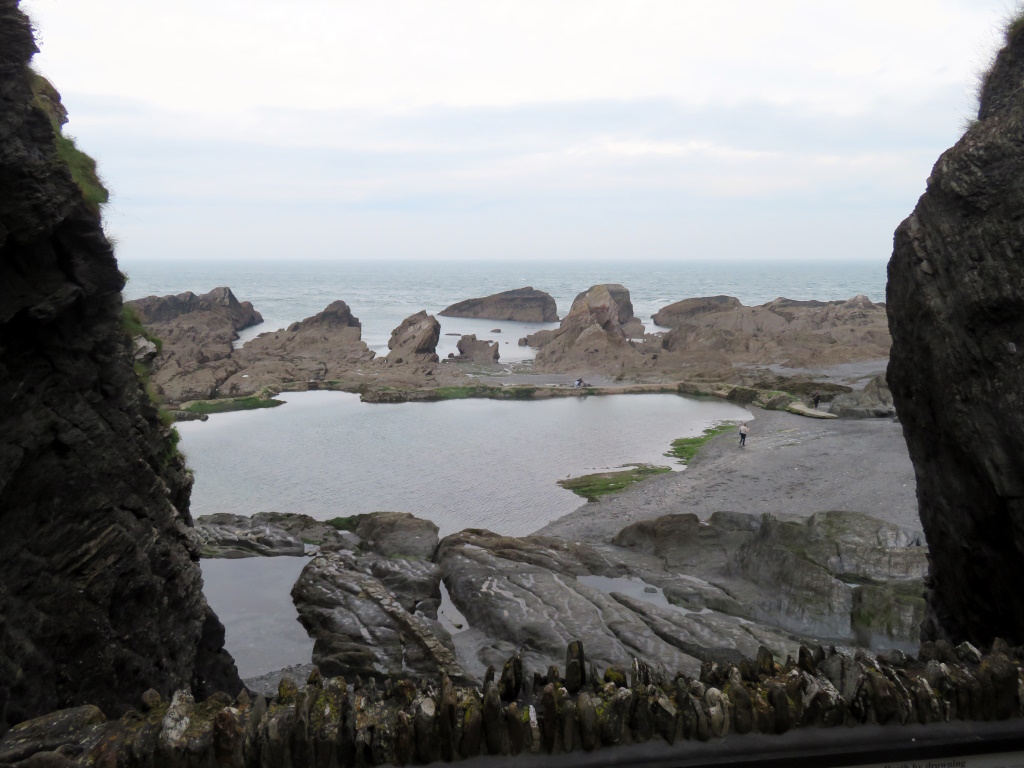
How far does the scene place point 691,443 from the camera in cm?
4444

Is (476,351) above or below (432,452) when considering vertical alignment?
above

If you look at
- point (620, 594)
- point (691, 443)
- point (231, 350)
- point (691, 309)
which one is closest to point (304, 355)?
point (231, 350)

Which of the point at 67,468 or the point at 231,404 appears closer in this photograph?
the point at 67,468

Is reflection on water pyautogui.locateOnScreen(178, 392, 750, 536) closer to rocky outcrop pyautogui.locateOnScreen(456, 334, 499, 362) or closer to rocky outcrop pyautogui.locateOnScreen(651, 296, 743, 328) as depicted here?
rocky outcrop pyautogui.locateOnScreen(456, 334, 499, 362)

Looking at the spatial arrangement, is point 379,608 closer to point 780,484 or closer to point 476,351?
point 780,484

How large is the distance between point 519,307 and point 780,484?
103149 millimetres

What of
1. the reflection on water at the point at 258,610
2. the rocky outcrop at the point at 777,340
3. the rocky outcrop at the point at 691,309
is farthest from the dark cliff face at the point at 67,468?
the rocky outcrop at the point at 691,309

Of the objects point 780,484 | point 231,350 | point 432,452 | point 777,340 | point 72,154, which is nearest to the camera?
point 72,154

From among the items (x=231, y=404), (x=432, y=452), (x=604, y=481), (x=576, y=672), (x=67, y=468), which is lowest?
(x=432, y=452)

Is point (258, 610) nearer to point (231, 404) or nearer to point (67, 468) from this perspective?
point (67, 468)

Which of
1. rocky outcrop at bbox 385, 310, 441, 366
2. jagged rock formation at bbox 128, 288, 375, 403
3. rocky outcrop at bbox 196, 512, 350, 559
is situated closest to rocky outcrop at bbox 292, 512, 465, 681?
rocky outcrop at bbox 196, 512, 350, 559

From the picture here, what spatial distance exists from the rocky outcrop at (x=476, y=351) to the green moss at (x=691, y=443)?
3550 cm

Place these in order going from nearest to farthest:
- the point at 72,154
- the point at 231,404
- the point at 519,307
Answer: the point at 72,154 < the point at 231,404 < the point at 519,307

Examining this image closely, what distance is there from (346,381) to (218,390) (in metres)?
10.9
